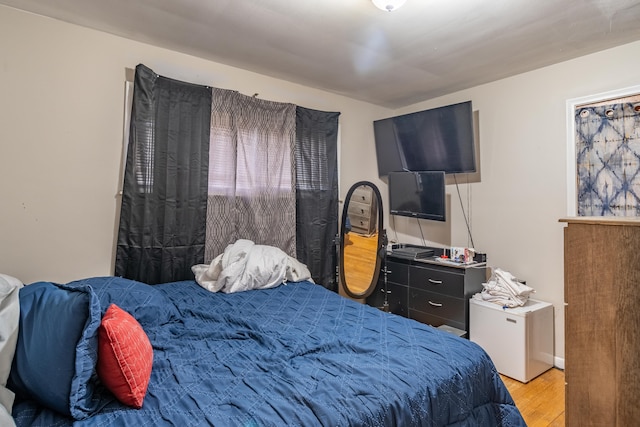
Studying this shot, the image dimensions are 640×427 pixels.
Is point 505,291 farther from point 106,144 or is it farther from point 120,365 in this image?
point 106,144

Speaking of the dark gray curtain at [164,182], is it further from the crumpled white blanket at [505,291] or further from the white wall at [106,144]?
the crumpled white blanket at [505,291]

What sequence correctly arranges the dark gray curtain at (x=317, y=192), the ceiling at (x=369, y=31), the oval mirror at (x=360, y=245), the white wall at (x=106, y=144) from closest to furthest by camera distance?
the ceiling at (x=369, y=31) < the white wall at (x=106, y=144) < the dark gray curtain at (x=317, y=192) < the oval mirror at (x=360, y=245)

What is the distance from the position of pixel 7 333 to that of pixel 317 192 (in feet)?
8.64

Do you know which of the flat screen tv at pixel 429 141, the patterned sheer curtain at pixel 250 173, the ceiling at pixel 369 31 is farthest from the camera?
the flat screen tv at pixel 429 141

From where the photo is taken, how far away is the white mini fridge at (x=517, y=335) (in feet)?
8.39

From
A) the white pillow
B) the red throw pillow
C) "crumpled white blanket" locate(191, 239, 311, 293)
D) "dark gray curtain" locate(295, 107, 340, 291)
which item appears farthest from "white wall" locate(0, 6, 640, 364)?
the red throw pillow

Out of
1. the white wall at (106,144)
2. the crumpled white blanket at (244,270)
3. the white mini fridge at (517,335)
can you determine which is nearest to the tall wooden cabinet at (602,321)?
the white mini fridge at (517,335)

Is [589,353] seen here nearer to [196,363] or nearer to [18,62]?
[196,363]

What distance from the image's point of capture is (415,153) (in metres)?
3.67

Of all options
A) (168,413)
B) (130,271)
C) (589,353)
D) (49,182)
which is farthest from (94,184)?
(589,353)

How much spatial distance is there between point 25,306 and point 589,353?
6.42ft

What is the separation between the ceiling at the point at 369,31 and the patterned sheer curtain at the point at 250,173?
418 mm

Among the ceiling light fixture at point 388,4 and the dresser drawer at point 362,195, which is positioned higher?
the ceiling light fixture at point 388,4

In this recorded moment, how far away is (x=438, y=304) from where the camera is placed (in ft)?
10.3
